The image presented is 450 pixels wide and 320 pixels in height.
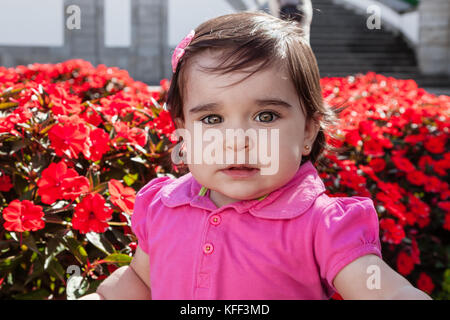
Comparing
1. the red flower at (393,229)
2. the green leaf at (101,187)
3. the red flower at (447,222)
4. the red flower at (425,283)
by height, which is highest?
the green leaf at (101,187)

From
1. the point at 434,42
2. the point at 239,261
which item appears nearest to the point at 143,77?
the point at 434,42

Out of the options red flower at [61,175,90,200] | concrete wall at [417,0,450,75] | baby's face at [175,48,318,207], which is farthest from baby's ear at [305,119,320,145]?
concrete wall at [417,0,450,75]

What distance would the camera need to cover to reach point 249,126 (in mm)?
1176

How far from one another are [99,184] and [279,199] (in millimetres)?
696

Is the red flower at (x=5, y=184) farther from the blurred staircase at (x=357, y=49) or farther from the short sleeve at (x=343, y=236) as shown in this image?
the blurred staircase at (x=357, y=49)

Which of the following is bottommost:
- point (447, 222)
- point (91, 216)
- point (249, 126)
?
point (447, 222)

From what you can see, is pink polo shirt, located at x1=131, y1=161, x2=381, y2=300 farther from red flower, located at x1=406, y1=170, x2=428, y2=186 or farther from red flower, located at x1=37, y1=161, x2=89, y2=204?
red flower, located at x1=406, y1=170, x2=428, y2=186

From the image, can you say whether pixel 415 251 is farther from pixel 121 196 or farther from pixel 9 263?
pixel 9 263

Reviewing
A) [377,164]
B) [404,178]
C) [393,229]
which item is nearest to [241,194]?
[393,229]

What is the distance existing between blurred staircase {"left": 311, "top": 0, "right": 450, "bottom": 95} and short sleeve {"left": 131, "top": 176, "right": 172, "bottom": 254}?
1110 cm

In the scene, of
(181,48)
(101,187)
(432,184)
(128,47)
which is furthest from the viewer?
(128,47)

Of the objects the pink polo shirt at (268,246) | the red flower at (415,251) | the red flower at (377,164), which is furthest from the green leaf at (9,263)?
the red flower at (415,251)

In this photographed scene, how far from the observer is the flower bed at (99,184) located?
62.5 inches

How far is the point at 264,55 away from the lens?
1219 millimetres
